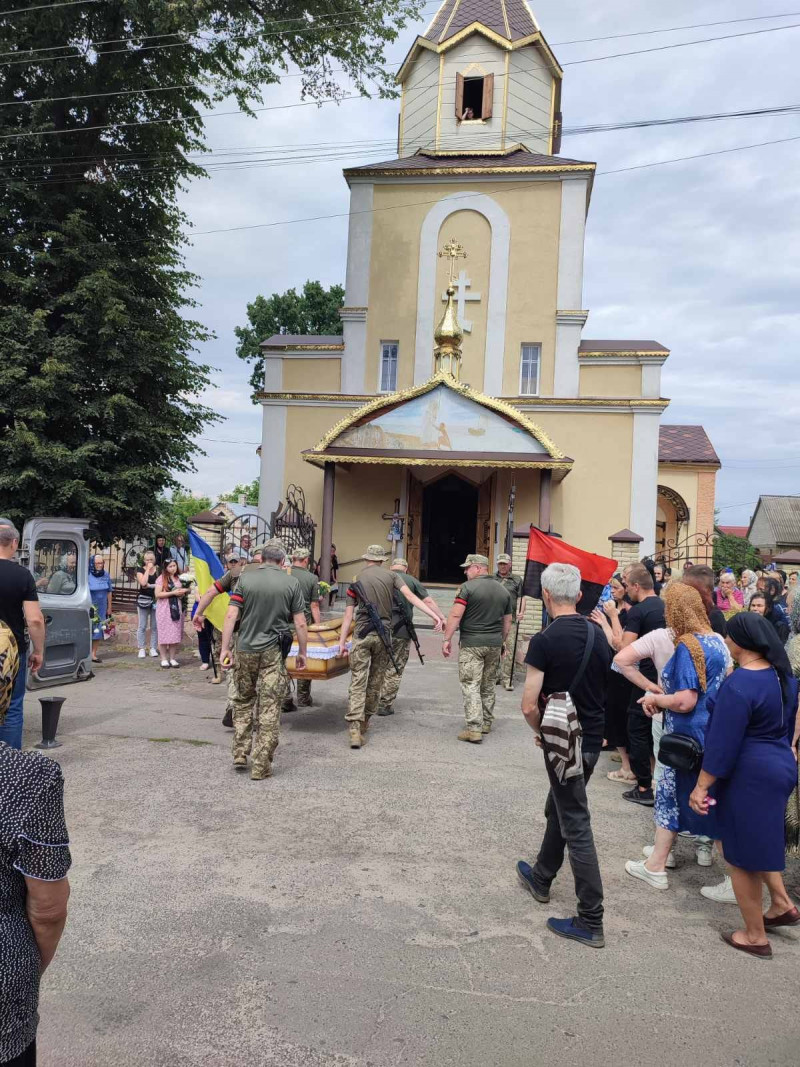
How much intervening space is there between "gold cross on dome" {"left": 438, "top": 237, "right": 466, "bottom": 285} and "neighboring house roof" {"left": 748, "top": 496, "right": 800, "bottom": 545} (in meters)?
44.5

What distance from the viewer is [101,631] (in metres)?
11.3

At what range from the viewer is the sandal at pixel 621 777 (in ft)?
21.5

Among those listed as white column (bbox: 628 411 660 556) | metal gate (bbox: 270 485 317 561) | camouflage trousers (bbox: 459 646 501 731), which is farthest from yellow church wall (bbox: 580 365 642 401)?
camouflage trousers (bbox: 459 646 501 731)

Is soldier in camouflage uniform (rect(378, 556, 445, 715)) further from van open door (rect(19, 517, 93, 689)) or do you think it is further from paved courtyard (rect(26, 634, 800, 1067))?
van open door (rect(19, 517, 93, 689))

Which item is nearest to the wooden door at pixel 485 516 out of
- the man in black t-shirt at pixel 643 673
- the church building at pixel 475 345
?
the church building at pixel 475 345

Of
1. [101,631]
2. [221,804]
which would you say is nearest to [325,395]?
[101,631]

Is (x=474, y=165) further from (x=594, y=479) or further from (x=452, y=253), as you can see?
(x=594, y=479)

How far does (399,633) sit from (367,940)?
4865 mm

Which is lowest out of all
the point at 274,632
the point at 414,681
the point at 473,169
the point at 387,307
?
the point at 414,681

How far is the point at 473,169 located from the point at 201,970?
20.8m

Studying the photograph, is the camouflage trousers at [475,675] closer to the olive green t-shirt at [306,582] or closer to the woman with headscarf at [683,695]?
the olive green t-shirt at [306,582]

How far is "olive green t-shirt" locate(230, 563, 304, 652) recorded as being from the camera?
6.14m

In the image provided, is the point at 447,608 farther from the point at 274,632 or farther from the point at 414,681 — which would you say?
the point at 274,632

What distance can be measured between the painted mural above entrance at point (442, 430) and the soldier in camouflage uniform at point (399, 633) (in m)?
8.28
